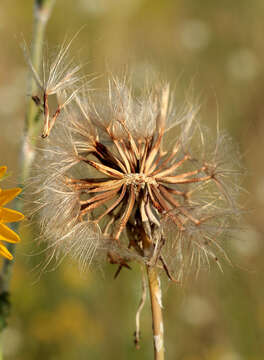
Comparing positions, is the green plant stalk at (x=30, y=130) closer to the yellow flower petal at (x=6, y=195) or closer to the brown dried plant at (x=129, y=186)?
the brown dried plant at (x=129, y=186)

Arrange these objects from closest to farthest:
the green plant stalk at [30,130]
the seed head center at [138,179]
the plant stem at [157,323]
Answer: the plant stem at [157,323]
the seed head center at [138,179]
the green plant stalk at [30,130]

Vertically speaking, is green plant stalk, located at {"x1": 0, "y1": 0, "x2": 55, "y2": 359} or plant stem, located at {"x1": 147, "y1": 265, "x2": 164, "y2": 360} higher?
green plant stalk, located at {"x1": 0, "y1": 0, "x2": 55, "y2": 359}

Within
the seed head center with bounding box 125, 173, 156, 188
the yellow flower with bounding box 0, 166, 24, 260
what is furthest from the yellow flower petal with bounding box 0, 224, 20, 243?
the seed head center with bounding box 125, 173, 156, 188

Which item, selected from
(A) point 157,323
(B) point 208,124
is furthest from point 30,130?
(B) point 208,124

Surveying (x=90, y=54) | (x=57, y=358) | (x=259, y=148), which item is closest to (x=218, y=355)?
(x=57, y=358)

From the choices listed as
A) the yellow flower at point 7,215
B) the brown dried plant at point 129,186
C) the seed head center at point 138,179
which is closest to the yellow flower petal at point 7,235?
the yellow flower at point 7,215

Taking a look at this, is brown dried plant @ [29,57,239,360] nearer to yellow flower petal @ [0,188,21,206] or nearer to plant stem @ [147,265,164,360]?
A: plant stem @ [147,265,164,360]
